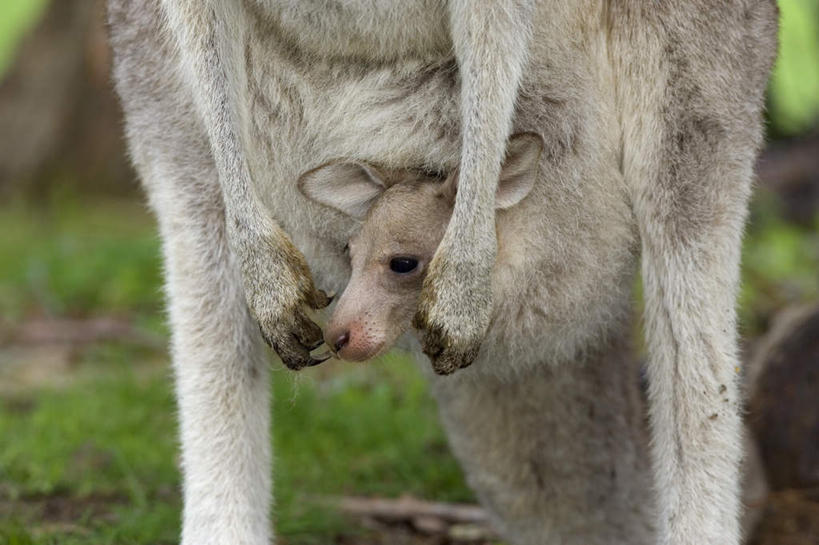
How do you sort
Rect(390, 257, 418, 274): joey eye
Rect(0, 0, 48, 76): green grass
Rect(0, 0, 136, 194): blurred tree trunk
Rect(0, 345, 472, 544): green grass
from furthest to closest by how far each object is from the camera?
Rect(0, 0, 48, 76): green grass, Rect(0, 0, 136, 194): blurred tree trunk, Rect(0, 345, 472, 544): green grass, Rect(390, 257, 418, 274): joey eye

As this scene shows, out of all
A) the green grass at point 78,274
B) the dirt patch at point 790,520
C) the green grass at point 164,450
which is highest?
the green grass at point 78,274

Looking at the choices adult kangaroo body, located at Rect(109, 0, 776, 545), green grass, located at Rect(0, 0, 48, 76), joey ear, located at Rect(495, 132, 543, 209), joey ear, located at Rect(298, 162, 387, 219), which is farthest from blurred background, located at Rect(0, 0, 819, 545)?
green grass, located at Rect(0, 0, 48, 76)

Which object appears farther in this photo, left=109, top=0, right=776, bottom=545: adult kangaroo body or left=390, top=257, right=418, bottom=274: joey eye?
left=390, top=257, right=418, bottom=274: joey eye

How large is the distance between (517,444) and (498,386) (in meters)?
0.20

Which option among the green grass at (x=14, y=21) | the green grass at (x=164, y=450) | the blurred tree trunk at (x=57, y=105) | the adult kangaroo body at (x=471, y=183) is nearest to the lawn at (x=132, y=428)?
the green grass at (x=164, y=450)

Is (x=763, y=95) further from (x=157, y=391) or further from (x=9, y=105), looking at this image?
(x=9, y=105)

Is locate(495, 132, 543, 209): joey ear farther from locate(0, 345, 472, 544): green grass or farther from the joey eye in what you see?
locate(0, 345, 472, 544): green grass

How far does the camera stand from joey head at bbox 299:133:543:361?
2883mm

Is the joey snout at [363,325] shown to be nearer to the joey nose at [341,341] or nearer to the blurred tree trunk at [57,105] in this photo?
the joey nose at [341,341]

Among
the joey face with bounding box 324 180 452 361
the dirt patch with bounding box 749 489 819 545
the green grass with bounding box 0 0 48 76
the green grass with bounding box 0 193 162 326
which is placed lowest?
the dirt patch with bounding box 749 489 819 545

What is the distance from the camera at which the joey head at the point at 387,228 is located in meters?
2.88

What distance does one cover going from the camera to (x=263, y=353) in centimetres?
322

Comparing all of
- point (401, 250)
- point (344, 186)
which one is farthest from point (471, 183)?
point (344, 186)

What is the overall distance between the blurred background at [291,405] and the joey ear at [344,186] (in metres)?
0.46
